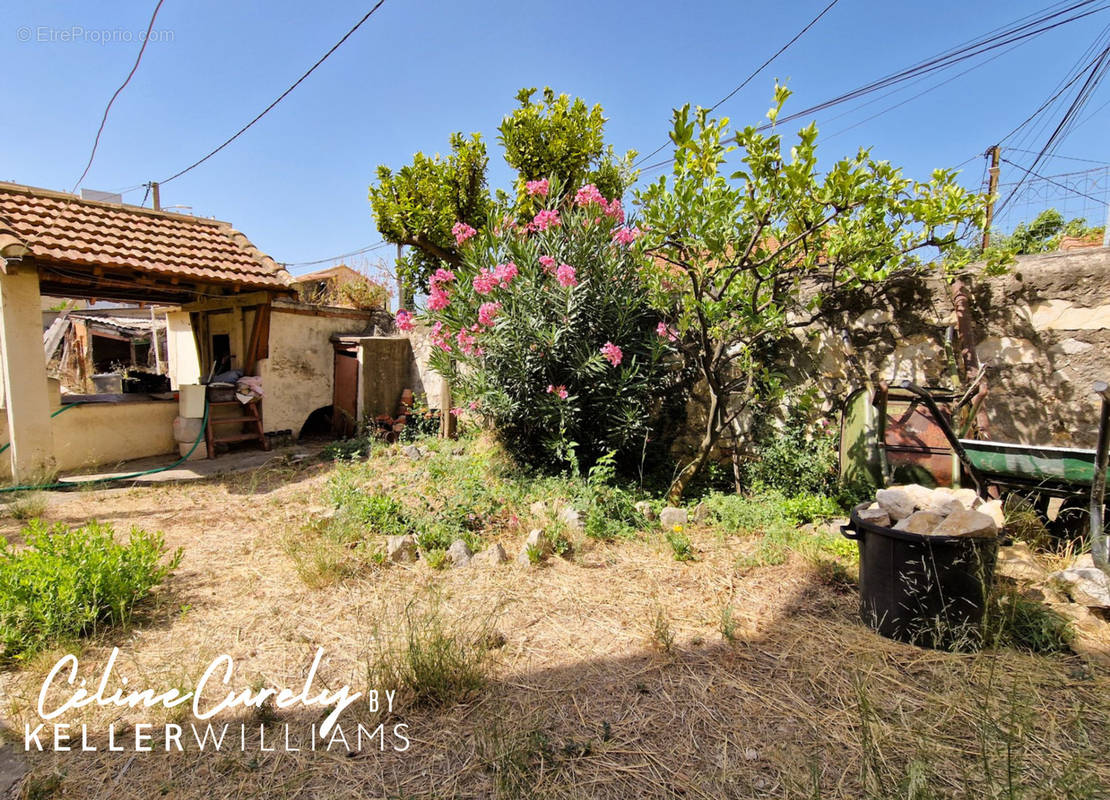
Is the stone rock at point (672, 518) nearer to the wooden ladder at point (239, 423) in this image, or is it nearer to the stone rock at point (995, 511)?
the stone rock at point (995, 511)

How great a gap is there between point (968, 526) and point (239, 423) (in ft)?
27.7

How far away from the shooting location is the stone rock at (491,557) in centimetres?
345

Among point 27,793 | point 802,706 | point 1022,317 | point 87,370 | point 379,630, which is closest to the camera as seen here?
point 27,793

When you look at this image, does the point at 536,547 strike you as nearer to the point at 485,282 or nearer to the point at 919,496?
the point at 919,496

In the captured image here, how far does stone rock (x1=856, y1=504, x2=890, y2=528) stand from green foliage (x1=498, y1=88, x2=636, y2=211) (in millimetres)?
6717

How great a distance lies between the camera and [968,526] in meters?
2.30

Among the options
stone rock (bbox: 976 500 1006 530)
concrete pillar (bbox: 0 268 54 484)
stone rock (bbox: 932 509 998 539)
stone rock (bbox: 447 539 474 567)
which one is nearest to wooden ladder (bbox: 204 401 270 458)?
concrete pillar (bbox: 0 268 54 484)

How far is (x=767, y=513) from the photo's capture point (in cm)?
402

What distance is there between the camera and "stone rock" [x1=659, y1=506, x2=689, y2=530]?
159 inches

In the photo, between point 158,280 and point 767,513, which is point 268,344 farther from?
point 767,513

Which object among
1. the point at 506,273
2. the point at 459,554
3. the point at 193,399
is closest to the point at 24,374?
the point at 193,399

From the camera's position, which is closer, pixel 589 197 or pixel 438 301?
pixel 589 197

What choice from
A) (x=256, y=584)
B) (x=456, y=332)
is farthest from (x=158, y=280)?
(x=256, y=584)

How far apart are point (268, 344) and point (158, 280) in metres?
1.49
